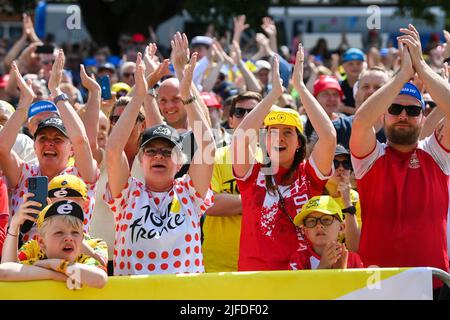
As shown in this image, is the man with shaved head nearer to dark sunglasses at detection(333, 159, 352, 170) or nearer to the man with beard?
dark sunglasses at detection(333, 159, 352, 170)

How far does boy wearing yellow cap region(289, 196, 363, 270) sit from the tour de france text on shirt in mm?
728

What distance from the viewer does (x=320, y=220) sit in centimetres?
596

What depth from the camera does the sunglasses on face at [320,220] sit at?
595 cm

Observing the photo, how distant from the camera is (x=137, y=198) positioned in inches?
231

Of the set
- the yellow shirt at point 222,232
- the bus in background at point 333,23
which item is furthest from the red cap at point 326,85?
the bus in background at point 333,23

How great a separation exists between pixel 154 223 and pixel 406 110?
1.70 m

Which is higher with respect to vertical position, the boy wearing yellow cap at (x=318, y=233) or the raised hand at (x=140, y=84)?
the raised hand at (x=140, y=84)

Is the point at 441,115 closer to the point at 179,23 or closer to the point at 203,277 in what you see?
the point at 203,277

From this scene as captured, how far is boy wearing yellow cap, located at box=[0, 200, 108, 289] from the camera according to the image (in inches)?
200

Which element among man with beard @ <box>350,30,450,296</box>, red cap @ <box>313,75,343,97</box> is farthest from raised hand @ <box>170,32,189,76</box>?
red cap @ <box>313,75,343,97</box>

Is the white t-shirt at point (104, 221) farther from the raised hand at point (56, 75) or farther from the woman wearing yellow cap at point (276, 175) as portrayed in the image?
the woman wearing yellow cap at point (276, 175)

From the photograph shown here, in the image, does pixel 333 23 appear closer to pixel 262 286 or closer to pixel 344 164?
pixel 344 164

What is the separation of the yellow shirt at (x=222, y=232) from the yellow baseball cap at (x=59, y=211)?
1.75 metres

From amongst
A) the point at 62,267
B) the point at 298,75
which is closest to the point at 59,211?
the point at 62,267
